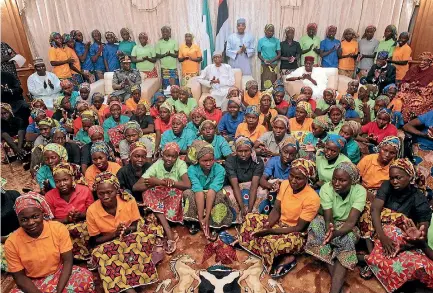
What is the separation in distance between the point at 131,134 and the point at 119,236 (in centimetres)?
153

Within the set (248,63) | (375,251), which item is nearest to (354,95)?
(248,63)

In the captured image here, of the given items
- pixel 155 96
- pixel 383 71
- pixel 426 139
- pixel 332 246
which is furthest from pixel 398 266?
pixel 155 96

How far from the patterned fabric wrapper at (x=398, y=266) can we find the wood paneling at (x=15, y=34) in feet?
23.6

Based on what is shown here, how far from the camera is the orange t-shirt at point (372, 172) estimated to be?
293cm

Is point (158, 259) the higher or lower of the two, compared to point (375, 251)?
lower

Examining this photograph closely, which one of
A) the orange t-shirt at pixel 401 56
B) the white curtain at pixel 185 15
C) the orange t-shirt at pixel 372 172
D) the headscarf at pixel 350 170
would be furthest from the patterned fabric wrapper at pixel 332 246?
the white curtain at pixel 185 15

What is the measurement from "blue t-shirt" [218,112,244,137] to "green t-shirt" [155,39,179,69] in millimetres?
2706

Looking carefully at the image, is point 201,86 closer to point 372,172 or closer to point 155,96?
point 155,96

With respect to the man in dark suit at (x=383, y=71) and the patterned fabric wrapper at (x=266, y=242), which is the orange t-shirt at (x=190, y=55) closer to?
the man in dark suit at (x=383, y=71)

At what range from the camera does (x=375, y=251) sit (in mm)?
2461

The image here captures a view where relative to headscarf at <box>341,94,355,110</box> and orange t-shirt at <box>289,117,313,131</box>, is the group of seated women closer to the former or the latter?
orange t-shirt at <box>289,117,313,131</box>

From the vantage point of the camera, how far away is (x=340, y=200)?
2590mm

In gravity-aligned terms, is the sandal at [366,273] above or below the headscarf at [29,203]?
below

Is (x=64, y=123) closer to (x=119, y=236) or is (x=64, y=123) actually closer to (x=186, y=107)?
(x=186, y=107)
